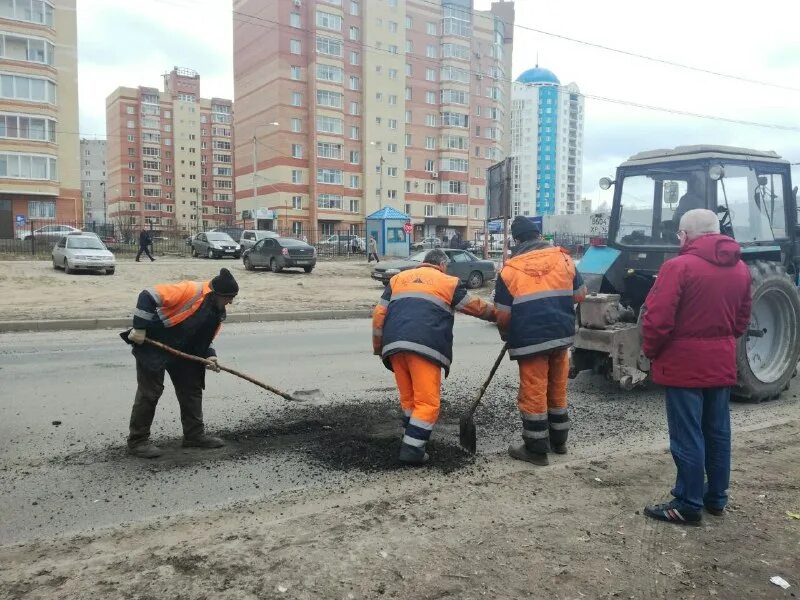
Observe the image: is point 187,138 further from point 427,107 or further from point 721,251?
point 721,251

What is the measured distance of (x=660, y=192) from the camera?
7152 mm

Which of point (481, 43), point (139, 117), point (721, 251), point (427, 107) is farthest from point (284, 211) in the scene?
point (721, 251)

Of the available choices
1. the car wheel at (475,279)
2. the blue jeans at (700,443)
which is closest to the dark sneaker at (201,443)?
the blue jeans at (700,443)

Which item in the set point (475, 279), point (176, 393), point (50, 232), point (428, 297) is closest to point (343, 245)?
point (50, 232)

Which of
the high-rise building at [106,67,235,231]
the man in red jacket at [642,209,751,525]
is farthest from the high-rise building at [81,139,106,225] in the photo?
the man in red jacket at [642,209,751,525]

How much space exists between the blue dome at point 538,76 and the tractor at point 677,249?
103857 millimetres

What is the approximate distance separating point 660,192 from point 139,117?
4474 inches

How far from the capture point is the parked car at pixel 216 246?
34250mm

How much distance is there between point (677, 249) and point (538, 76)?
107m

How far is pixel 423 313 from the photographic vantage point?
15.1ft

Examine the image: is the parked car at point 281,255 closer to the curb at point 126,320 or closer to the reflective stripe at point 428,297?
the curb at point 126,320

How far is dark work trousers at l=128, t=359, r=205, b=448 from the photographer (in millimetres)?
4832

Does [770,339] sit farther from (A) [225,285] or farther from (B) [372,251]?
(B) [372,251]

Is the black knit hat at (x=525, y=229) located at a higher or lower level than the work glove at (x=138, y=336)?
higher
